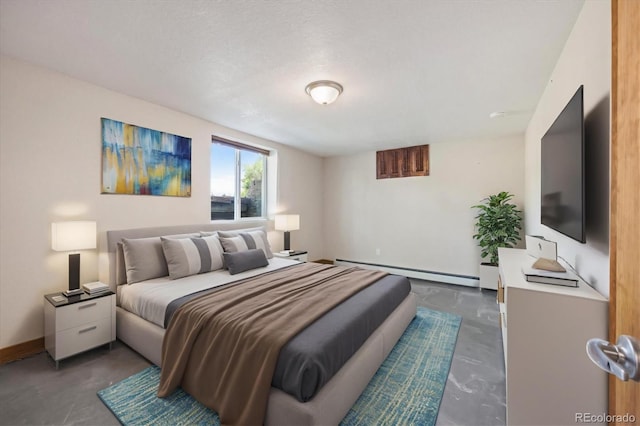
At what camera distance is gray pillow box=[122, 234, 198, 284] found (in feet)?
8.67

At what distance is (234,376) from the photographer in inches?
61.1

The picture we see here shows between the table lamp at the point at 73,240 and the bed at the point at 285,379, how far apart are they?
0.34m

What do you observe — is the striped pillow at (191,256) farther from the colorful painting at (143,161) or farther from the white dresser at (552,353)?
the white dresser at (552,353)

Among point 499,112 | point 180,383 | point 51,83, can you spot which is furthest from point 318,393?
point 499,112

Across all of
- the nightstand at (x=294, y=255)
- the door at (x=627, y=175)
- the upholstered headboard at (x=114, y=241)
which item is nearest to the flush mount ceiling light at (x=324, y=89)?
the door at (x=627, y=175)

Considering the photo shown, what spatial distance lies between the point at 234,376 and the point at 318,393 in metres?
0.52

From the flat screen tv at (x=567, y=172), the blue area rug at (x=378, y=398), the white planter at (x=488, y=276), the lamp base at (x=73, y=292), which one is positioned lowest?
the blue area rug at (x=378, y=398)

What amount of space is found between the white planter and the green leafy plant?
116 mm

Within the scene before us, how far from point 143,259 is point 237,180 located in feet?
6.71

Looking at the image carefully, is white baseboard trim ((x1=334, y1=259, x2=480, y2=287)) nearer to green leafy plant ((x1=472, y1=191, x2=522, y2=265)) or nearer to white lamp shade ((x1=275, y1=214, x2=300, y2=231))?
green leafy plant ((x1=472, y1=191, x2=522, y2=265))

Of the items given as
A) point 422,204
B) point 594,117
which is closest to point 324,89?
point 594,117

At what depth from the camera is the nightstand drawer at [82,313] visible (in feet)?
7.00

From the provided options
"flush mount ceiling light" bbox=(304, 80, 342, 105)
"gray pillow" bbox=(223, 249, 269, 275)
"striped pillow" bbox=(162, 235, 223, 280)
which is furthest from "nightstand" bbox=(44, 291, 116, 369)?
"flush mount ceiling light" bbox=(304, 80, 342, 105)

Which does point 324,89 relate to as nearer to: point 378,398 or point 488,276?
point 378,398
